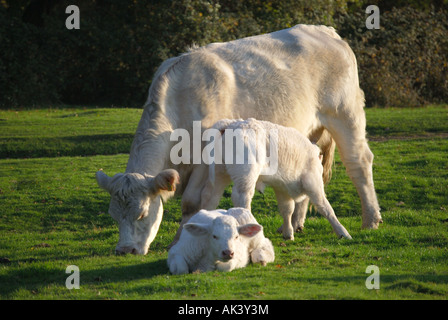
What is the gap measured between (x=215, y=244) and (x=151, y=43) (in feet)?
63.1

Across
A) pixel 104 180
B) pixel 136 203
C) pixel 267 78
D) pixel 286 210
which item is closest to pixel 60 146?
pixel 267 78

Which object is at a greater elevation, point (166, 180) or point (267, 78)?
point (267, 78)

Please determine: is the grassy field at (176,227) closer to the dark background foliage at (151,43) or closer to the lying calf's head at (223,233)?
the lying calf's head at (223,233)

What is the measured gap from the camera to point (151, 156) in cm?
945

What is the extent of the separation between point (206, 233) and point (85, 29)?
67.6ft

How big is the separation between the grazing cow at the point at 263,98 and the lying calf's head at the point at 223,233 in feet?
4.21

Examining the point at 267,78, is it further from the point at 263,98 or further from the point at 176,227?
the point at 176,227

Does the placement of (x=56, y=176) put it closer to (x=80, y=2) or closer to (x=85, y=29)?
(x=85, y=29)

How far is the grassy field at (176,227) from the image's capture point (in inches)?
283

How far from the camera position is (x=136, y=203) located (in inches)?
347

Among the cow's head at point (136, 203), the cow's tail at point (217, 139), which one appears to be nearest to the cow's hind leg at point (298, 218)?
the cow's tail at point (217, 139)

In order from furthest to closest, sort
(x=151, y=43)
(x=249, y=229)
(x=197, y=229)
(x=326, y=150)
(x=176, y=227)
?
(x=151, y=43), (x=326, y=150), (x=176, y=227), (x=249, y=229), (x=197, y=229)

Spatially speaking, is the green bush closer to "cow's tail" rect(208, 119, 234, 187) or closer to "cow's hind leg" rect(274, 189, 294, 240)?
"cow's hind leg" rect(274, 189, 294, 240)
